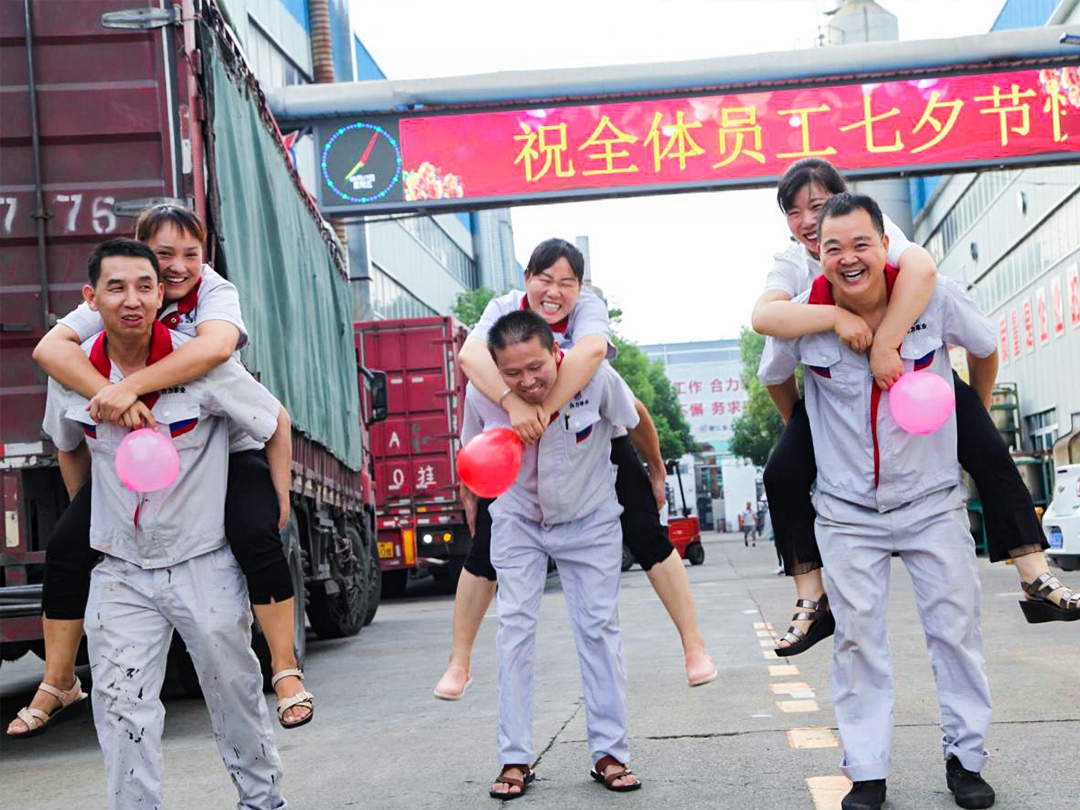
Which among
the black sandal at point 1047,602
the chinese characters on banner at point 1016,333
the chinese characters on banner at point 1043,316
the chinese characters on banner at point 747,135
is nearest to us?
the black sandal at point 1047,602

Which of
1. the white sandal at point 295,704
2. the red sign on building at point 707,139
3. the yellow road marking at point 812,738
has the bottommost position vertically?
the yellow road marking at point 812,738

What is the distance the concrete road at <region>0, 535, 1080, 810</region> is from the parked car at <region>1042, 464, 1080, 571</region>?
4613 millimetres

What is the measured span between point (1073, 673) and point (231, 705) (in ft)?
17.8

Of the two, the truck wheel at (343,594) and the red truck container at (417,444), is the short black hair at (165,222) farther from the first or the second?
the red truck container at (417,444)

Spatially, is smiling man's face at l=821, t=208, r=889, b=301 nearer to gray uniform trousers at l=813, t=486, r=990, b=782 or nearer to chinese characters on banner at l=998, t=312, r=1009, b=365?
gray uniform trousers at l=813, t=486, r=990, b=782

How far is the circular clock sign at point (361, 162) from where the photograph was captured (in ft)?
70.1

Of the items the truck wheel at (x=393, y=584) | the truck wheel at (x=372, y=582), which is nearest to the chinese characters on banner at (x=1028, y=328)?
the truck wheel at (x=393, y=584)

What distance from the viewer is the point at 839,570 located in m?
5.16

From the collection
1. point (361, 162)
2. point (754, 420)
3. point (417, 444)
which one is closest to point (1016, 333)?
point (417, 444)

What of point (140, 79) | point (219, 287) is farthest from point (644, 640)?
point (219, 287)

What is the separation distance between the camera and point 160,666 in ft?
15.7

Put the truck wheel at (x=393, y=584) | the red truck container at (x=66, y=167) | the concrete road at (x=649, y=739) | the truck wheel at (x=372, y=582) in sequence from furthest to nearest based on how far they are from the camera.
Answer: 1. the truck wheel at (x=393, y=584)
2. the truck wheel at (x=372, y=582)
3. the red truck container at (x=66, y=167)
4. the concrete road at (x=649, y=739)

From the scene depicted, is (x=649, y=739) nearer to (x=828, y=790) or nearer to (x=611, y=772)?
(x=611, y=772)

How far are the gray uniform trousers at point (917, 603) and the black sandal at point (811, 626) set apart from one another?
0.36ft
